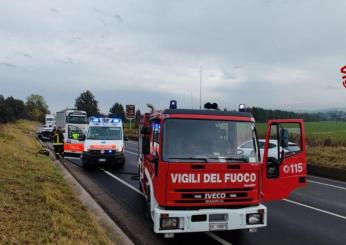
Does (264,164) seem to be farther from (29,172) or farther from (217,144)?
(29,172)

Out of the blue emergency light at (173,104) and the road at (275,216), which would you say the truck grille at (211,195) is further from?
the blue emergency light at (173,104)

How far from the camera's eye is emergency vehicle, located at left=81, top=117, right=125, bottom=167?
19359mm

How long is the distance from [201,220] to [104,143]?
44.0 feet

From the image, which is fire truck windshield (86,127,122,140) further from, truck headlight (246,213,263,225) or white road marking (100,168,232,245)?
truck headlight (246,213,263,225)

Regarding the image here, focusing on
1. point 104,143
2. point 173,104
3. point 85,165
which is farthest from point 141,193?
point 85,165

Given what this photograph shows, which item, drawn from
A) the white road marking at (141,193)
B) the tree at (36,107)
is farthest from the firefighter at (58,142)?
the tree at (36,107)

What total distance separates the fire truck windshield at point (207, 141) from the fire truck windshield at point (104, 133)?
43.3ft

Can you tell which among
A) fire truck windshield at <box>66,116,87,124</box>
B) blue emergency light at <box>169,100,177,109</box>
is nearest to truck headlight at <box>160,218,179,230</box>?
blue emergency light at <box>169,100,177,109</box>

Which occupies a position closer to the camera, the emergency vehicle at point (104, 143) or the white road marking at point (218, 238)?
the white road marking at point (218, 238)

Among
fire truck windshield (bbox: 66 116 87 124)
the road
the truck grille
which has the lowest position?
the road

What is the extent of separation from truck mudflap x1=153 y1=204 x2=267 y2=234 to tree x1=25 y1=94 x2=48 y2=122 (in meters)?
148

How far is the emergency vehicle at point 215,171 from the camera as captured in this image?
689 centimetres

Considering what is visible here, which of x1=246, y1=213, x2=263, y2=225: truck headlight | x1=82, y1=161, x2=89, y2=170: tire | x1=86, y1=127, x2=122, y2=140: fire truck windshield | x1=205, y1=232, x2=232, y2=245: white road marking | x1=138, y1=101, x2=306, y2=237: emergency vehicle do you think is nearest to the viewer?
x1=138, y1=101, x2=306, y2=237: emergency vehicle

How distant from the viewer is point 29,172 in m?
13.5
